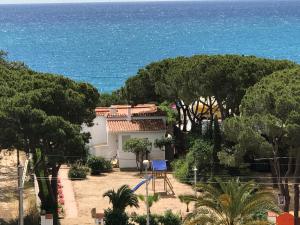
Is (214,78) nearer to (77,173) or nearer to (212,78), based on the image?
(212,78)

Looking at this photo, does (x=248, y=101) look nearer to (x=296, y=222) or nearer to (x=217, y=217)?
(x=296, y=222)

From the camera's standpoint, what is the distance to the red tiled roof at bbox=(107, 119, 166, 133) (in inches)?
1372

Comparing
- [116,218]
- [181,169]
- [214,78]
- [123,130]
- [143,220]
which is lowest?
[143,220]

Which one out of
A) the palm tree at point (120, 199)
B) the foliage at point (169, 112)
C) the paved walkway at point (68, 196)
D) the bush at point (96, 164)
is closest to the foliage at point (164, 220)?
the palm tree at point (120, 199)

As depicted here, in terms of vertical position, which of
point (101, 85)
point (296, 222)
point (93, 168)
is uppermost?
point (101, 85)

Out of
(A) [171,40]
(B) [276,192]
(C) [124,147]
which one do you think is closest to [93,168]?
(C) [124,147]

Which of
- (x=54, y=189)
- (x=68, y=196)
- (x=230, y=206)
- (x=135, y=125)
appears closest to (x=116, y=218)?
(x=54, y=189)

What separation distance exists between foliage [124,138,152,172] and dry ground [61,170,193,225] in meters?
1.09

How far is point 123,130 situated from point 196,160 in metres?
5.81

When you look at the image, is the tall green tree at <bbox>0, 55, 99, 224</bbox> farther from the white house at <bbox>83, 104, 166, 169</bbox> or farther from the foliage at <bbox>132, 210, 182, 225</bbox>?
the white house at <bbox>83, 104, 166, 169</bbox>

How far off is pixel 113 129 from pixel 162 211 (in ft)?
31.2

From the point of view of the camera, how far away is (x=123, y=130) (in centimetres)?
3475

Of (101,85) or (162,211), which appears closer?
(162,211)

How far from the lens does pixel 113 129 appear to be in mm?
34969
